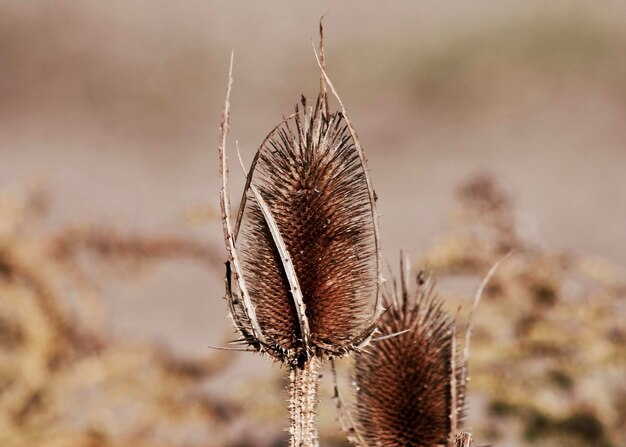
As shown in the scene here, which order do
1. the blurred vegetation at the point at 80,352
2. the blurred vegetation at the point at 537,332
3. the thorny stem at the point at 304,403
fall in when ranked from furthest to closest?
1. the blurred vegetation at the point at 80,352
2. the blurred vegetation at the point at 537,332
3. the thorny stem at the point at 304,403

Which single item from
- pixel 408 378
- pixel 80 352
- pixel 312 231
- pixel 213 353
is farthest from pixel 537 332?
pixel 312 231

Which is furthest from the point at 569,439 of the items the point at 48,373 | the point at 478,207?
the point at 48,373

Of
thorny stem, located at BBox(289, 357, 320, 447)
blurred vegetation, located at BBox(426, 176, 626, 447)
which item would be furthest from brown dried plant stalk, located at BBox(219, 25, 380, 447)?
blurred vegetation, located at BBox(426, 176, 626, 447)

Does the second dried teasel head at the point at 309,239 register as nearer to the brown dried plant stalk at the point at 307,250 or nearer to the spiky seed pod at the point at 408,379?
the brown dried plant stalk at the point at 307,250

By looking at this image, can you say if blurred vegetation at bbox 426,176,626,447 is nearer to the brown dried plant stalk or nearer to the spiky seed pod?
the spiky seed pod

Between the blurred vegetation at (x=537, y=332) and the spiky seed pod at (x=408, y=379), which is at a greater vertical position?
the blurred vegetation at (x=537, y=332)

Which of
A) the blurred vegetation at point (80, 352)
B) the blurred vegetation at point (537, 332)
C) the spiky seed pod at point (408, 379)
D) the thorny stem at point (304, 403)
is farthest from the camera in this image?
the blurred vegetation at point (80, 352)

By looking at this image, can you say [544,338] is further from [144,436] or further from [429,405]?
[429,405]

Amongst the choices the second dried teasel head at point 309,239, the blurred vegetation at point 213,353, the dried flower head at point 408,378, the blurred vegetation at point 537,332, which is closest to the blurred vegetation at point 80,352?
the blurred vegetation at point 213,353

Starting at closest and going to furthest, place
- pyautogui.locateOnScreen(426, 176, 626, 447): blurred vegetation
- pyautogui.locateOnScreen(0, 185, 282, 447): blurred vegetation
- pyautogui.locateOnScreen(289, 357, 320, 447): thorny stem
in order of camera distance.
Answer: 1. pyautogui.locateOnScreen(289, 357, 320, 447): thorny stem
2. pyautogui.locateOnScreen(426, 176, 626, 447): blurred vegetation
3. pyautogui.locateOnScreen(0, 185, 282, 447): blurred vegetation
